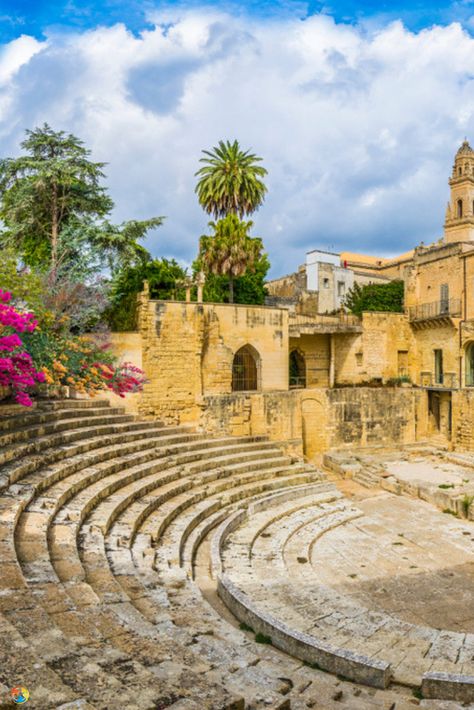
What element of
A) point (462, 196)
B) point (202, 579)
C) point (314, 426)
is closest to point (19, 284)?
point (202, 579)

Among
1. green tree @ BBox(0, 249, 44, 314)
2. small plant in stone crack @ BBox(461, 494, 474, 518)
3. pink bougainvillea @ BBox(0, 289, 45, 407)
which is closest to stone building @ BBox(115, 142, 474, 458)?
green tree @ BBox(0, 249, 44, 314)

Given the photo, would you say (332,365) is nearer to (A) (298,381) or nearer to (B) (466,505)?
(A) (298,381)

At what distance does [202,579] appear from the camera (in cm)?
942

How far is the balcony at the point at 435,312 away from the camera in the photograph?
1076 inches

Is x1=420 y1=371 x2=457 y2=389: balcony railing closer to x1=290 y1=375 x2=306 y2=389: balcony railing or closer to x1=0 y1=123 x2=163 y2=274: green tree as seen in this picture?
x1=290 y1=375 x2=306 y2=389: balcony railing

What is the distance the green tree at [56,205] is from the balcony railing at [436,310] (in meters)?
15.4

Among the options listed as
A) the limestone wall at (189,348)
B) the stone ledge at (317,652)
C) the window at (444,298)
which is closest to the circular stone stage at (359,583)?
the stone ledge at (317,652)

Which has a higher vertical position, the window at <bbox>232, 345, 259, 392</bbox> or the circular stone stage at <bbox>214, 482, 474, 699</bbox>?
the window at <bbox>232, 345, 259, 392</bbox>

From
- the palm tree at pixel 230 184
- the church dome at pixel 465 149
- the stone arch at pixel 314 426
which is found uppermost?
the church dome at pixel 465 149

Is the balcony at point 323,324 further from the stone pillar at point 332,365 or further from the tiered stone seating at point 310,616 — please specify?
the tiered stone seating at point 310,616

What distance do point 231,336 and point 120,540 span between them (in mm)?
12812

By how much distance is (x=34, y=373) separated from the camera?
11961 mm

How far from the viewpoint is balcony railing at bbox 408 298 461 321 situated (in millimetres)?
27331

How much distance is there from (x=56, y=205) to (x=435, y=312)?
20.1m
